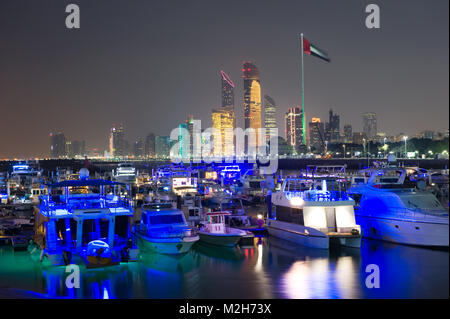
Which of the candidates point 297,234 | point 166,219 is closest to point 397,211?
point 297,234

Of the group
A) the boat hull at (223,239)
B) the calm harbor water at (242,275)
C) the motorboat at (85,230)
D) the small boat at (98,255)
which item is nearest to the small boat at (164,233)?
the calm harbor water at (242,275)

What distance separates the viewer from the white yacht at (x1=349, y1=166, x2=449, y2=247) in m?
15.9

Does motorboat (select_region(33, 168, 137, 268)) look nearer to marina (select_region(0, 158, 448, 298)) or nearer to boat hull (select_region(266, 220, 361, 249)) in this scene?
marina (select_region(0, 158, 448, 298))

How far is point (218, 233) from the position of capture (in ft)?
60.1

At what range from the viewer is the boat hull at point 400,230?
608 inches

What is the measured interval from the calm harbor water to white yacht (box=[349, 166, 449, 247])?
625mm

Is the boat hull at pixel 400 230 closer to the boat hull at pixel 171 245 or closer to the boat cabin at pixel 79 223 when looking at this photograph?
the boat hull at pixel 171 245

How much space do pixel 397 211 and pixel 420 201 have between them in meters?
0.94

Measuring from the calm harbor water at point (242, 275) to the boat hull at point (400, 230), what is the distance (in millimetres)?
404

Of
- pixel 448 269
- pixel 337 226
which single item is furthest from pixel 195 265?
pixel 448 269

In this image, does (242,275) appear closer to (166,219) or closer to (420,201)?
(166,219)
